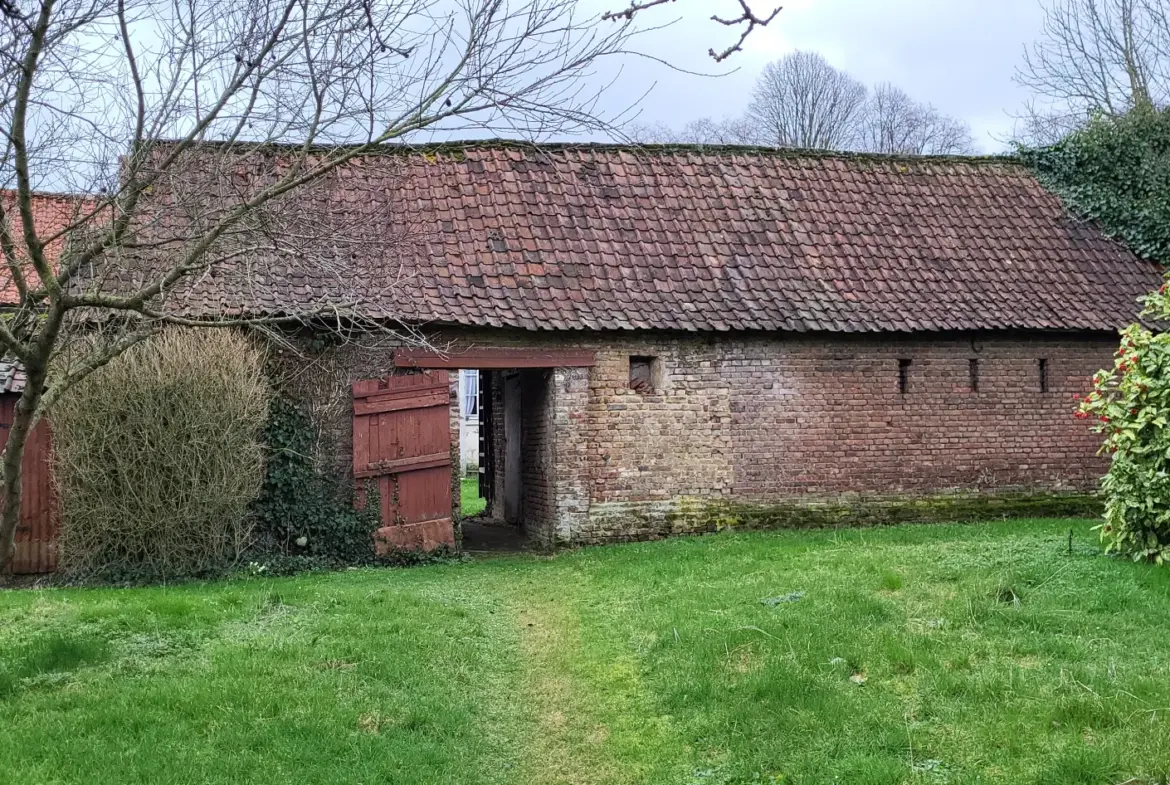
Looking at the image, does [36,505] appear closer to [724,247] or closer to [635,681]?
[635,681]

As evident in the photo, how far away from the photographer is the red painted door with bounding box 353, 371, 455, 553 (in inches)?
448

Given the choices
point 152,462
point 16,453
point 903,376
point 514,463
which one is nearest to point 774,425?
point 903,376

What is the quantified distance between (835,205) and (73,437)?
10.6m

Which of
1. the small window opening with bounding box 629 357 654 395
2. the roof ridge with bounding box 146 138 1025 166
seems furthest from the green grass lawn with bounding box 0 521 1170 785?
the roof ridge with bounding box 146 138 1025 166

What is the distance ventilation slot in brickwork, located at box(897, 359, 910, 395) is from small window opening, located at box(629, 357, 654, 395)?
11.3ft

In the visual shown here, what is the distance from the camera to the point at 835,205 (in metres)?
14.7

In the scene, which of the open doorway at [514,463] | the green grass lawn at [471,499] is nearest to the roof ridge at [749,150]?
the open doorway at [514,463]

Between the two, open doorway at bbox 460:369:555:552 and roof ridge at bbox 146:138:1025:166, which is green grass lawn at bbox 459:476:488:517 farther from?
→ roof ridge at bbox 146:138:1025:166

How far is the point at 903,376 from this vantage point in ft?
43.5

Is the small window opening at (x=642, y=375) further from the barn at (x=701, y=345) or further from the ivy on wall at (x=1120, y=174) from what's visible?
the ivy on wall at (x=1120, y=174)

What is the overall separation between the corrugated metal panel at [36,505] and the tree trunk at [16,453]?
5.58 meters

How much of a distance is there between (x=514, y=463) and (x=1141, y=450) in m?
9.43

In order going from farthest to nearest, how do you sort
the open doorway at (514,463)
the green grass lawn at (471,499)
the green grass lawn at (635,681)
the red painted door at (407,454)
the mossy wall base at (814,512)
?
the green grass lawn at (471,499) < the open doorway at (514,463) < the mossy wall base at (814,512) < the red painted door at (407,454) < the green grass lawn at (635,681)

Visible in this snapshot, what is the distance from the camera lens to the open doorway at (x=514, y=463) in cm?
1265
